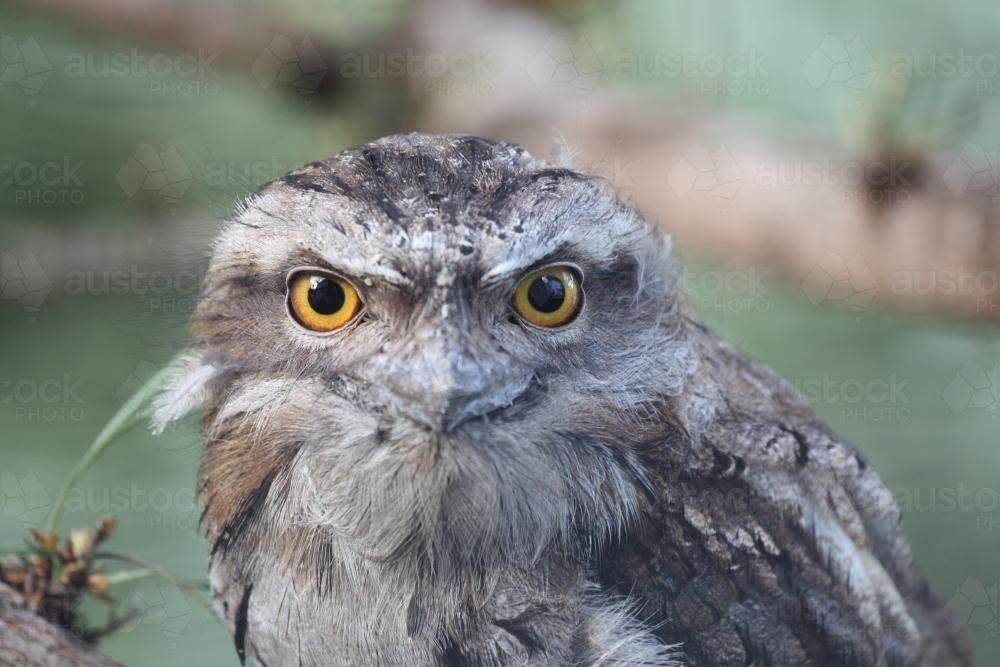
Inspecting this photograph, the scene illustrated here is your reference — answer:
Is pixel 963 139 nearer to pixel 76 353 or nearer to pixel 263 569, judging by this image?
pixel 263 569

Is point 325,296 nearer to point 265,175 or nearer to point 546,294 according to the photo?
point 546,294

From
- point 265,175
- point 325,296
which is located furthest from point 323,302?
point 265,175

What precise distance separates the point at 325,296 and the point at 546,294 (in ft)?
1.11

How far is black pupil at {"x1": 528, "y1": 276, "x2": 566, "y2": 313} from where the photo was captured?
57.1 inches

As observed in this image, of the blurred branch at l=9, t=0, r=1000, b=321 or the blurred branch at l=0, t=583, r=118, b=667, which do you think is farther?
the blurred branch at l=9, t=0, r=1000, b=321

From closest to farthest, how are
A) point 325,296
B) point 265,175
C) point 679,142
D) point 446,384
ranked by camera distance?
point 446,384 < point 325,296 < point 265,175 < point 679,142

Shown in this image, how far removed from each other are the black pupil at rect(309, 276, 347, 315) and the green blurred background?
50.0 inches

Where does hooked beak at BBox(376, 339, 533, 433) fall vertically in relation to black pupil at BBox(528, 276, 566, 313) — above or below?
below

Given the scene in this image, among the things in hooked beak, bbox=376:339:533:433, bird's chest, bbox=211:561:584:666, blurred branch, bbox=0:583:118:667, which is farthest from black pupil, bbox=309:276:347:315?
blurred branch, bbox=0:583:118:667

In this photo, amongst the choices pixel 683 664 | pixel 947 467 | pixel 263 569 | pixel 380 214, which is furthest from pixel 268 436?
pixel 947 467

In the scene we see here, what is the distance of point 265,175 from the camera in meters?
2.63

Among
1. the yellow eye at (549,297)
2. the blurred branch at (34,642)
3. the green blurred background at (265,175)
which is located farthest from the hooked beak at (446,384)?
the green blurred background at (265,175)

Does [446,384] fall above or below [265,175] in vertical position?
below

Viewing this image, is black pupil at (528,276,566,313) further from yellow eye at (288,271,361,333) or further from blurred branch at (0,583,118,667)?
blurred branch at (0,583,118,667)
